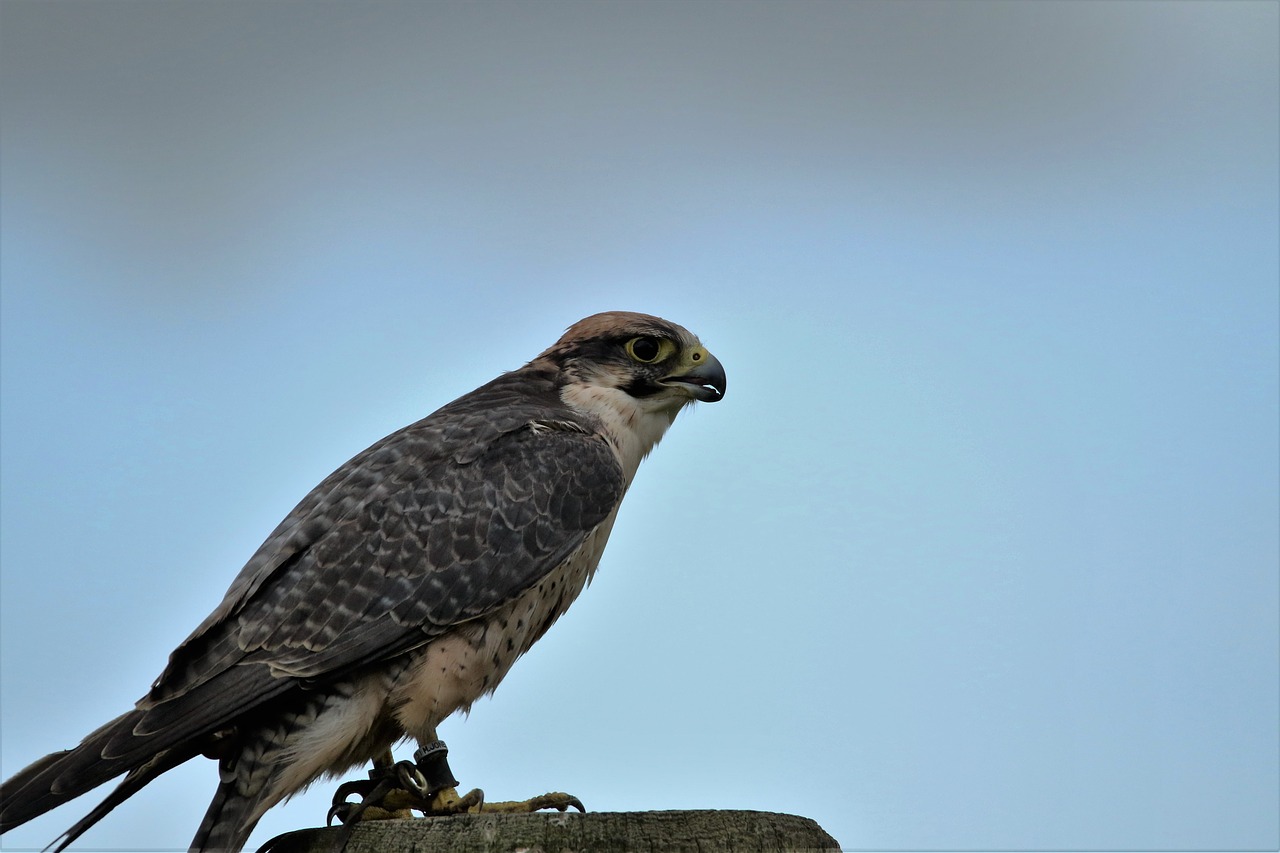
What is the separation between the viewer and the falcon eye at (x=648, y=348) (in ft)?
18.4

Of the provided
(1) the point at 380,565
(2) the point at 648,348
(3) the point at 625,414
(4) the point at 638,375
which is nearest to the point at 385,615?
(1) the point at 380,565

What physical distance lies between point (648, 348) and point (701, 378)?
0.92 ft

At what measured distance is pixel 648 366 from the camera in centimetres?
560

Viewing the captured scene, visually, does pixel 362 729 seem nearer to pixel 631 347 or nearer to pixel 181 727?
pixel 181 727

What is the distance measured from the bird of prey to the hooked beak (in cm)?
2

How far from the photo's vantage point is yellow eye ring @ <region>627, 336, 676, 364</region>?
562 cm

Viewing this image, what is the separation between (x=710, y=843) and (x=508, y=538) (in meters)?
1.86

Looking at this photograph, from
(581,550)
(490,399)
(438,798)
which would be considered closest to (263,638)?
(438,798)

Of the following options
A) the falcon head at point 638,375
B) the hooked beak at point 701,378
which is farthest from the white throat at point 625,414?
the hooked beak at point 701,378

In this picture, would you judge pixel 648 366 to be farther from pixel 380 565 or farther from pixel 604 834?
pixel 604 834

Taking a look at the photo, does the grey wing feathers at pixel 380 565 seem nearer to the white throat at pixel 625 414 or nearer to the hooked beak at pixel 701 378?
the white throat at pixel 625 414

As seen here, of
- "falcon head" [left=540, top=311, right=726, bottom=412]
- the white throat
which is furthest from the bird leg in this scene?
"falcon head" [left=540, top=311, right=726, bottom=412]

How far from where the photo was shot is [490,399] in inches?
214

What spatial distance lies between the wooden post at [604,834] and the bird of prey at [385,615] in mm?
545
